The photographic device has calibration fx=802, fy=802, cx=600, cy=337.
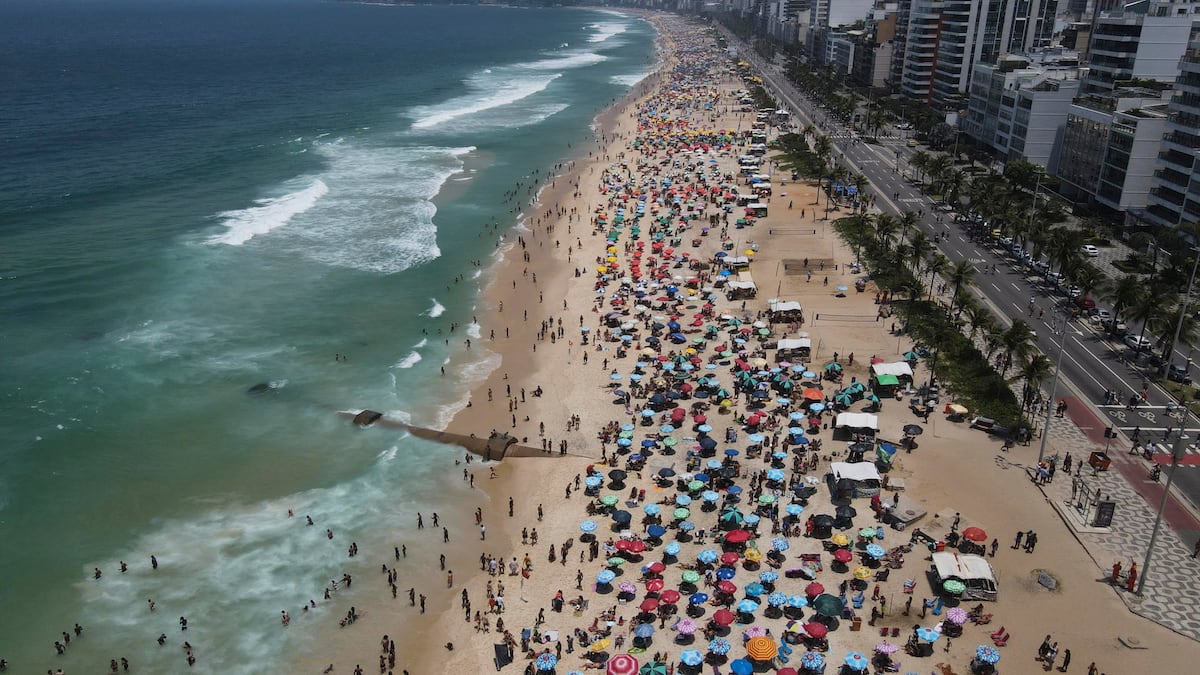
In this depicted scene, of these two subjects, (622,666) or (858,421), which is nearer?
(622,666)

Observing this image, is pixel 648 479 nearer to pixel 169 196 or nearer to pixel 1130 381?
pixel 1130 381

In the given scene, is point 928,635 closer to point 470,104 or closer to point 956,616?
point 956,616

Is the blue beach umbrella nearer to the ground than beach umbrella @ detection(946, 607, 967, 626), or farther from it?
nearer to the ground

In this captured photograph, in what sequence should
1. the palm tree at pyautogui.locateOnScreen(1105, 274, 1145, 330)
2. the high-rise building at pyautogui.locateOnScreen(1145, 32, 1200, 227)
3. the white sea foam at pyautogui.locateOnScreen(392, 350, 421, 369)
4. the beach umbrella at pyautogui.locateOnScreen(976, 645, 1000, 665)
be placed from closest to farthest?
1. the beach umbrella at pyautogui.locateOnScreen(976, 645, 1000, 665)
2. the palm tree at pyautogui.locateOnScreen(1105, 274, 1145, 330)
3. the white sea foam at pyautogui.locateOnScreen(392, 350, 421, 369)
4. the high-rise building at pyautogui.locateOnScreen(1145, 32, 1200, 227)

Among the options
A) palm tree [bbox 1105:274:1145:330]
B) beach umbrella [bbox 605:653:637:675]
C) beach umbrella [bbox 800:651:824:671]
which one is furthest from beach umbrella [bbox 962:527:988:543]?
palm tree [bbox 1105:274:1145:330]

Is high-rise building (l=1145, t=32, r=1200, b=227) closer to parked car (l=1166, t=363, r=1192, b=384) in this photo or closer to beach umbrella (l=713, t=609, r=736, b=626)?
parked car (l=1166, t=363, r=1192, b=384)

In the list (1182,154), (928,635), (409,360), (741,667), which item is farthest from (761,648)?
(1182,154)
